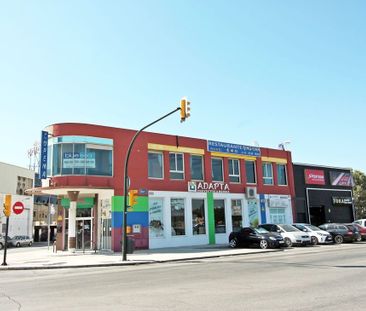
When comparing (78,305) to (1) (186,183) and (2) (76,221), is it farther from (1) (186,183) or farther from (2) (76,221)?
(1) (186,183)

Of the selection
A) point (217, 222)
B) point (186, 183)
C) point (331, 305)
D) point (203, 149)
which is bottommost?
point (331, 305)

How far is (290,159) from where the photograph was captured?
40.5 meters

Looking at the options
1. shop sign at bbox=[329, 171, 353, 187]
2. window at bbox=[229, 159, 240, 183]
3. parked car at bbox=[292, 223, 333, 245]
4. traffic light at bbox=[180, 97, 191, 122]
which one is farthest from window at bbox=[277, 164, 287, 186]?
traffic light at bbox=[180, 97, 191, 122]

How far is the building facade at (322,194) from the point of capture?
4075 cm

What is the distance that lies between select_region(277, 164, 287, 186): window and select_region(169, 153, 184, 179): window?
11.6 meters

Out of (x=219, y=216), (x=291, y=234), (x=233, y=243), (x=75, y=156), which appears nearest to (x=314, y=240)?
(x=291, y=234)

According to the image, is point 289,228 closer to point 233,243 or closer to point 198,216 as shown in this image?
point 233,243

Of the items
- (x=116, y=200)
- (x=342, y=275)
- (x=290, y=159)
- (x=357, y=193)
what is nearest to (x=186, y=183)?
(x=116, y=200)

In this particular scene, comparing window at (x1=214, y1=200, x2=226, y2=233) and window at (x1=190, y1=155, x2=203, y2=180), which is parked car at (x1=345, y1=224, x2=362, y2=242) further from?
window at (x1=190, y1=155, x2=203, y2=180)

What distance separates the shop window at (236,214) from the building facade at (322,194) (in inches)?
299

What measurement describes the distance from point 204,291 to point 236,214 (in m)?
25.4

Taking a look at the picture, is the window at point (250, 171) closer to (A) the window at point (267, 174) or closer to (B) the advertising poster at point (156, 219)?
(A) the window at point (267, 174)

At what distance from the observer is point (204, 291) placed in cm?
991

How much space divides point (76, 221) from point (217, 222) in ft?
36.6
